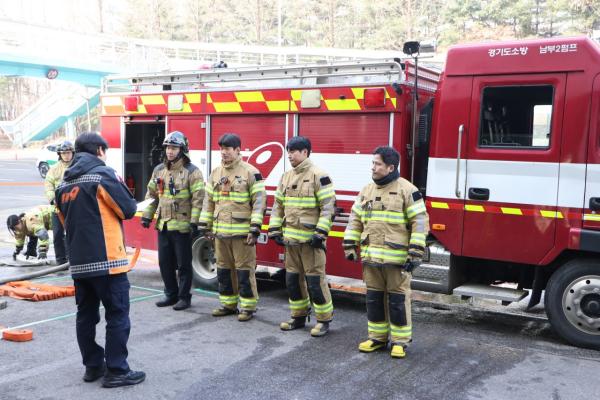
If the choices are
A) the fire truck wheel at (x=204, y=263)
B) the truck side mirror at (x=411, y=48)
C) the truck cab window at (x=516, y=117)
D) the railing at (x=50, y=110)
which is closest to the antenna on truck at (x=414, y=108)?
the truck side mirror at (x=411, y=48)

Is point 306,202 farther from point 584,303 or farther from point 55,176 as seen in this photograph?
point 55,176

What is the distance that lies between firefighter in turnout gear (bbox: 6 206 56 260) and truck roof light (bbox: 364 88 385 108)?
541 cm

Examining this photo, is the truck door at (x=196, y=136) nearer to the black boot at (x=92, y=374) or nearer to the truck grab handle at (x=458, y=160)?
the truck grab handle at (x=458, y=160)

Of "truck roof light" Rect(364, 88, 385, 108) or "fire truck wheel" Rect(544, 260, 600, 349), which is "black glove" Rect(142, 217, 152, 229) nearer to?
"truck roof light" Rect(364, 88, 385, 108)

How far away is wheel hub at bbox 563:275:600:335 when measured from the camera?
537cm

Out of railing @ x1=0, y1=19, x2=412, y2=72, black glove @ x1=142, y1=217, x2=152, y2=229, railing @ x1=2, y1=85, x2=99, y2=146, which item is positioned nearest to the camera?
black glove @ x1=142, y1=217, x2=152, y2=229

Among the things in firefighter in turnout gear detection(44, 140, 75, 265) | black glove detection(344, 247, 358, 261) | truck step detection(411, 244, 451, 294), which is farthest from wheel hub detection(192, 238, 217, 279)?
black glove detection(344, 247, 358, 261)

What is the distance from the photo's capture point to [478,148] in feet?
19.0

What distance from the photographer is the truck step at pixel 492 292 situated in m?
5.75

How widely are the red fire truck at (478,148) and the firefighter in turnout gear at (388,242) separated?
93 centimetres

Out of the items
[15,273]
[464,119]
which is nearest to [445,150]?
[464,119]

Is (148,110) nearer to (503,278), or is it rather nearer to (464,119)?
(464,119)

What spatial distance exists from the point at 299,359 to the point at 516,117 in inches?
115

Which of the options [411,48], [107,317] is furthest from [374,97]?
[107,317]
